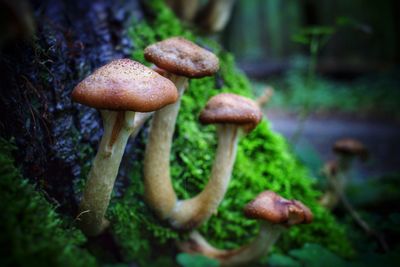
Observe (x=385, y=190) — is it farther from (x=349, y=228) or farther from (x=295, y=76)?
(x=295, y=76)

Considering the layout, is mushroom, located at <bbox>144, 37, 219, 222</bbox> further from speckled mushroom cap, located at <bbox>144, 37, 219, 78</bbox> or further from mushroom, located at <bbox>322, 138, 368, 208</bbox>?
mushroom, located at <bbox>322, 138, 368, 208</bbox>

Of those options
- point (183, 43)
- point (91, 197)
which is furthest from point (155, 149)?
point (183, 43)

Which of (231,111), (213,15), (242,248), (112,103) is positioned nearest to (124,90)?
(112,103)

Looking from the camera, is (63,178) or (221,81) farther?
(221,81)

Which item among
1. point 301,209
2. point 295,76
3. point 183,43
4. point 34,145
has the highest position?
point 183,43

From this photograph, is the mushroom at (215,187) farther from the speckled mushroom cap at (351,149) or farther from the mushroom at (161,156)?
the speckled mushroom cap at (351,149)

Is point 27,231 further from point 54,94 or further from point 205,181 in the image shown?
point 205,181
